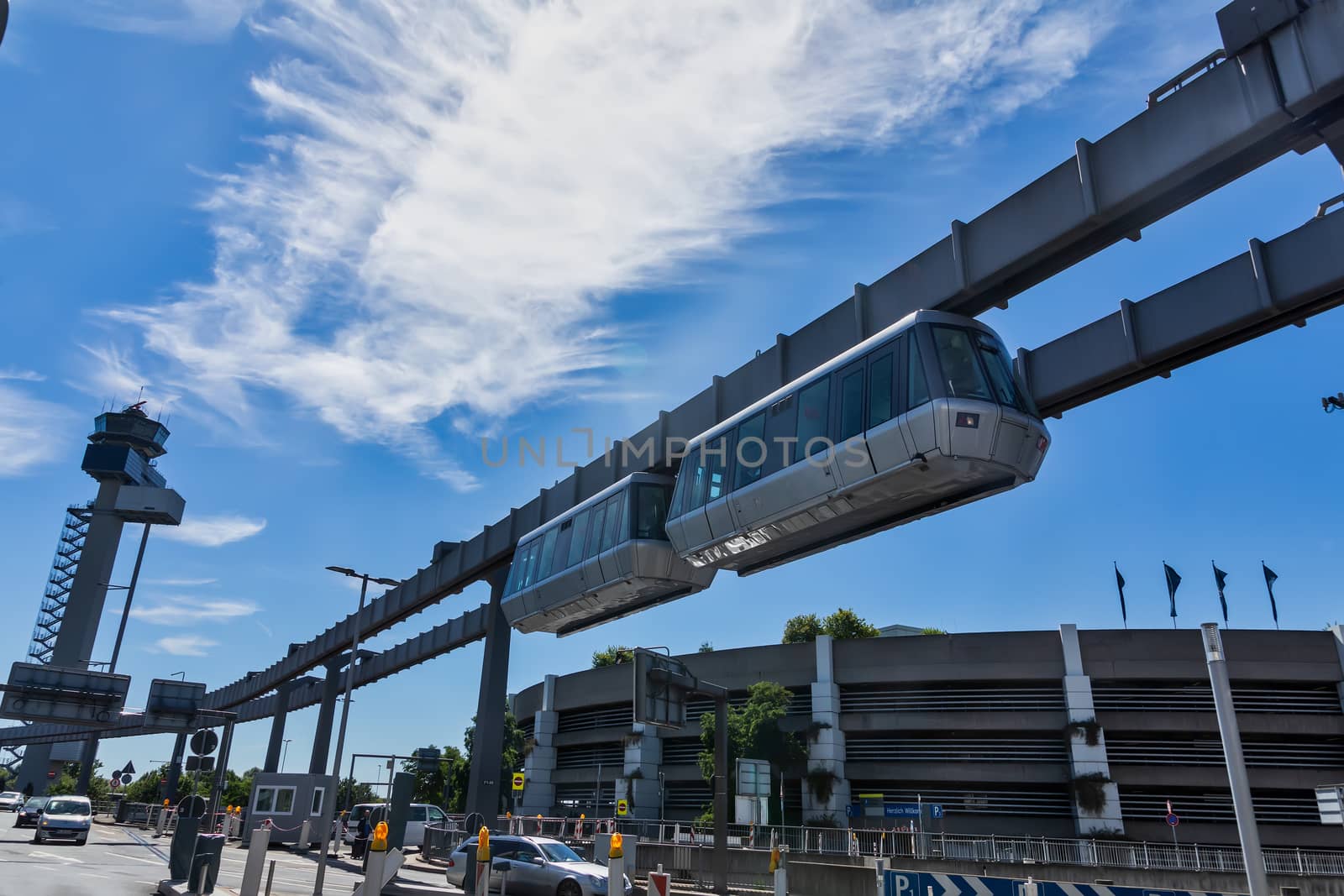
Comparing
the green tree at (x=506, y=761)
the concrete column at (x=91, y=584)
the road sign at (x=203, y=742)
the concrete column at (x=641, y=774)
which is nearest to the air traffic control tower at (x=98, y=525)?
the concrete column at (x=91, y=584)

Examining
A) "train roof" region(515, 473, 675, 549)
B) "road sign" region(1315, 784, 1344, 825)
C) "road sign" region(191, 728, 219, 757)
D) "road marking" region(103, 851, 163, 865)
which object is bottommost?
"road marking" region(103, 851, 163, 865)

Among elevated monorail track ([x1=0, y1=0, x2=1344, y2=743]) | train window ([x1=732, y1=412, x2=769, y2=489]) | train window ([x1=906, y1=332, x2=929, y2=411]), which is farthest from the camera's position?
train window ([x1=732, y1=412, x2=769, y2=489])

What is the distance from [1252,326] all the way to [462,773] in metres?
79.8

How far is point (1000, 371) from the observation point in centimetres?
1284

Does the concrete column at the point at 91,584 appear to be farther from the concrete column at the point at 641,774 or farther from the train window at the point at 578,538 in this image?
the train window at the point at 578,538

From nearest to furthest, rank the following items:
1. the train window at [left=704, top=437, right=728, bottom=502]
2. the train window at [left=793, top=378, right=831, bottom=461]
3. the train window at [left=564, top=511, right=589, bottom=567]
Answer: the train window at [left=793, top=378, right=831, bottom=461] → the train window at [left=704, top=437, right=728, bottom=502] → the train window at [left=564, top=511, right=589, bottom=567]

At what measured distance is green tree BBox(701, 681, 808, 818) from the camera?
50969 millimetres

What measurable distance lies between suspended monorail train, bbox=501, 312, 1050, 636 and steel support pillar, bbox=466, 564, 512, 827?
343 inches

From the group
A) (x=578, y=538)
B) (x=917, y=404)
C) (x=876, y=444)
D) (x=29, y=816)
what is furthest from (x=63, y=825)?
(x=917, y=404)

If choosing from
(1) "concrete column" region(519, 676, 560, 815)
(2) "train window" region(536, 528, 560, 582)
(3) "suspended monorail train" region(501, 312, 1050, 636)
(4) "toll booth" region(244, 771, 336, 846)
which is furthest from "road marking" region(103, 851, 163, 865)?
(1) "concrete column" region(519, 676, 560, 815)

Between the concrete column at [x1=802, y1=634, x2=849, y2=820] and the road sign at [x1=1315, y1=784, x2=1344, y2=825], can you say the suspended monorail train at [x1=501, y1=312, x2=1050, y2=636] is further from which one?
the concrete column at [x1=802, y1=634, x2=849, y2=820]

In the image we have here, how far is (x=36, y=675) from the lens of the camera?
48.1m

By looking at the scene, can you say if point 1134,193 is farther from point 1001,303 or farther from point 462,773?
point 462,773

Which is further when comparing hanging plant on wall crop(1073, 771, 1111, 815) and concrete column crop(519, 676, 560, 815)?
concrete column crop(519, 676, 560, 815)
